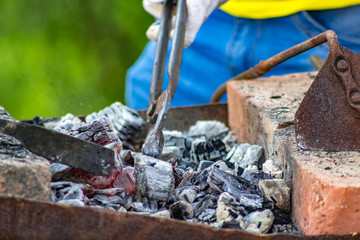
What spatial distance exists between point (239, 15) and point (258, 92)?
2.44 feet

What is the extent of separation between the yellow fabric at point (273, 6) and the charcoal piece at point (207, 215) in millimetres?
1431

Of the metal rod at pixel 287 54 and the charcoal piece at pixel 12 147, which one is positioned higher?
the metal rod at pixel 287 54

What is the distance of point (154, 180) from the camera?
3.83ft

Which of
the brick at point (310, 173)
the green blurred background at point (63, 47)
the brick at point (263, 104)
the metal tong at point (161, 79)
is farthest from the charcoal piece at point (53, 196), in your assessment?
the green blurred background at point (63, 47)

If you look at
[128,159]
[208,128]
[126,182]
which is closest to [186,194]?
[126,182]

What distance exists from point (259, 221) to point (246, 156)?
43 cm

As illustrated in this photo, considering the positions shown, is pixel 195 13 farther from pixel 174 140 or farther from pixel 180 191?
pixel 180 191

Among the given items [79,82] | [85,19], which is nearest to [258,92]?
[79,82]

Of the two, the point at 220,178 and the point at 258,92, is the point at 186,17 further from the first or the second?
the point at 220,178

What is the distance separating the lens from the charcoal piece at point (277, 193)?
1185mm

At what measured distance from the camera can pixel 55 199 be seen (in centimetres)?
109

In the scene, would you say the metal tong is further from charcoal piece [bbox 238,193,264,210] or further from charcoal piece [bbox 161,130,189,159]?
charcoal piece [bbox 238,193,264,210]

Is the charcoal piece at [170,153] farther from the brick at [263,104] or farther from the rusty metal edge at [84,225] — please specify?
the rusty metal edge at [84,225]

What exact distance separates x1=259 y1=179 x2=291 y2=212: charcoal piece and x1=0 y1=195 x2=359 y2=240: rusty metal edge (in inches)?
A: 10.2
